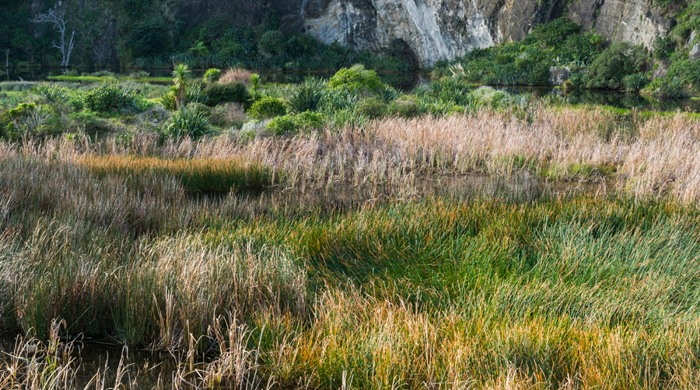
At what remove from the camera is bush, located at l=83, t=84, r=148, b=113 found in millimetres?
13188

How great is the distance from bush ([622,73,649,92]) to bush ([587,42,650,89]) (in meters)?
0.98

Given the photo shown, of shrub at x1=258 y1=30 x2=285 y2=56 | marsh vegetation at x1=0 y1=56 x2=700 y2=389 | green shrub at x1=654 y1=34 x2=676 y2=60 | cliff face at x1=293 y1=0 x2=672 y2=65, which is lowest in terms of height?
marsh vegetation at x1=0 y1=56 x2=700 y2=389

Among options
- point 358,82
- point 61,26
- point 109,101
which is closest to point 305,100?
point 358,82

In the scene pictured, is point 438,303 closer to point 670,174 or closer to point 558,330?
point 558,330

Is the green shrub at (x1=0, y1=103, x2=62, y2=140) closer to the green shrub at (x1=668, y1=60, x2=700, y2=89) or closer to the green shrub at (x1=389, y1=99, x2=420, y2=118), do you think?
the green shrub at (x1=389, y1=99, x2=420, y2=118)

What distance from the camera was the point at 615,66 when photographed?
106 ft

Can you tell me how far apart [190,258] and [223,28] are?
53.8 meters

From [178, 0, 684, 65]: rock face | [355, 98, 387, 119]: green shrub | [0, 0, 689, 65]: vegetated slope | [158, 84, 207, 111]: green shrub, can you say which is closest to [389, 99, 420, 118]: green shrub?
[355, 98, 387, 119]: green shrub

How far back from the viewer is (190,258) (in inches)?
150

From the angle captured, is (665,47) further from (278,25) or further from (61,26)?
(61,26)

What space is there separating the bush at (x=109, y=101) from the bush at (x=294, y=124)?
4.65m

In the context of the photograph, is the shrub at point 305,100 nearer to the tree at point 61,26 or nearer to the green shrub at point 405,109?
the green shrub at point 405,109

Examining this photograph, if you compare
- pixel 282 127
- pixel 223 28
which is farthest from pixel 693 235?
pixel 223 28

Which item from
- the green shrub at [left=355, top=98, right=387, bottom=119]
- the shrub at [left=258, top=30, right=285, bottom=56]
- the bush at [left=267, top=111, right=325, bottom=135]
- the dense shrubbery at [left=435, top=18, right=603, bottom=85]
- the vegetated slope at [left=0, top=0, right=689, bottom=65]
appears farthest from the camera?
the shrub at [left=258, top=30, right=285, bottom=56]
